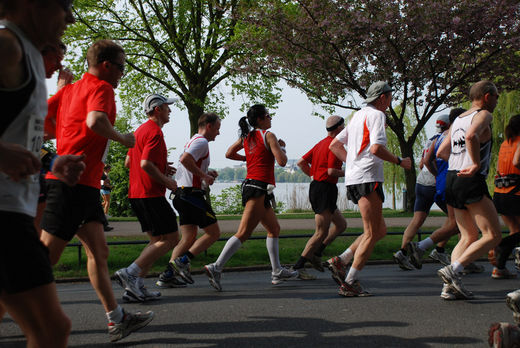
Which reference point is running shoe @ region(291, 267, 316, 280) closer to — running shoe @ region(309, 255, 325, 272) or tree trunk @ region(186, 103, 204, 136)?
running shoe @ region(309, 255, 325, 272)

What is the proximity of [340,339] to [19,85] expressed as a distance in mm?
2939

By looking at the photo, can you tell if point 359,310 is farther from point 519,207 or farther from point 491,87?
point 519,207

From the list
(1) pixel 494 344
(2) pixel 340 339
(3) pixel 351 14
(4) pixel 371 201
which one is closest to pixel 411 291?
(4) pixel 371 201

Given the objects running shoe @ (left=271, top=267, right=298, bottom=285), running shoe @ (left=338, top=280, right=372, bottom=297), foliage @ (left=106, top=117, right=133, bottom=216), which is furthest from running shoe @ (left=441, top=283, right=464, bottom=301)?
foliage @ (left=106, top=117, right=133, bottom=216)

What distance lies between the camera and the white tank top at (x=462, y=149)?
18.6ft

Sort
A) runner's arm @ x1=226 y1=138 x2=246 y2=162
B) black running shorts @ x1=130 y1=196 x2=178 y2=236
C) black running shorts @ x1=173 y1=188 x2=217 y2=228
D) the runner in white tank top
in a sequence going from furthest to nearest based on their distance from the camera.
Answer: runner's arm @ x1=226 y1=138 x2=246 y2=162, black running shorts @ x1=173 y1=188 x2=217 y2=228, black running shorts @ x1=130 y1=196 x2=178 y2=236, the runner in white tank top

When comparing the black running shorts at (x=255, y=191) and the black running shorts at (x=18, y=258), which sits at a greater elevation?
the black running shorts at (x=255, y=191)

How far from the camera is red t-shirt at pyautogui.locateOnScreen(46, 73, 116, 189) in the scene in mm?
4071

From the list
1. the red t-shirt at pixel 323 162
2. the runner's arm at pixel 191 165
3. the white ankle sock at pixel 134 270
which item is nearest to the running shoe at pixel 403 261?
the red t-shirt at pixel 323 162

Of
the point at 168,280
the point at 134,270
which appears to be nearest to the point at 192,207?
the point at 168,280

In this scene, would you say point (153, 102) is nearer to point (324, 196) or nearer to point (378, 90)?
point (378, 90)

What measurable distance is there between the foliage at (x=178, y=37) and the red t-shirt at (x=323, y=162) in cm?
1605

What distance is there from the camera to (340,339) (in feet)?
13.7

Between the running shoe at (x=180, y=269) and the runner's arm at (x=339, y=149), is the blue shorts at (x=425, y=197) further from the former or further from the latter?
the running shoe at (x=180, y=269)
